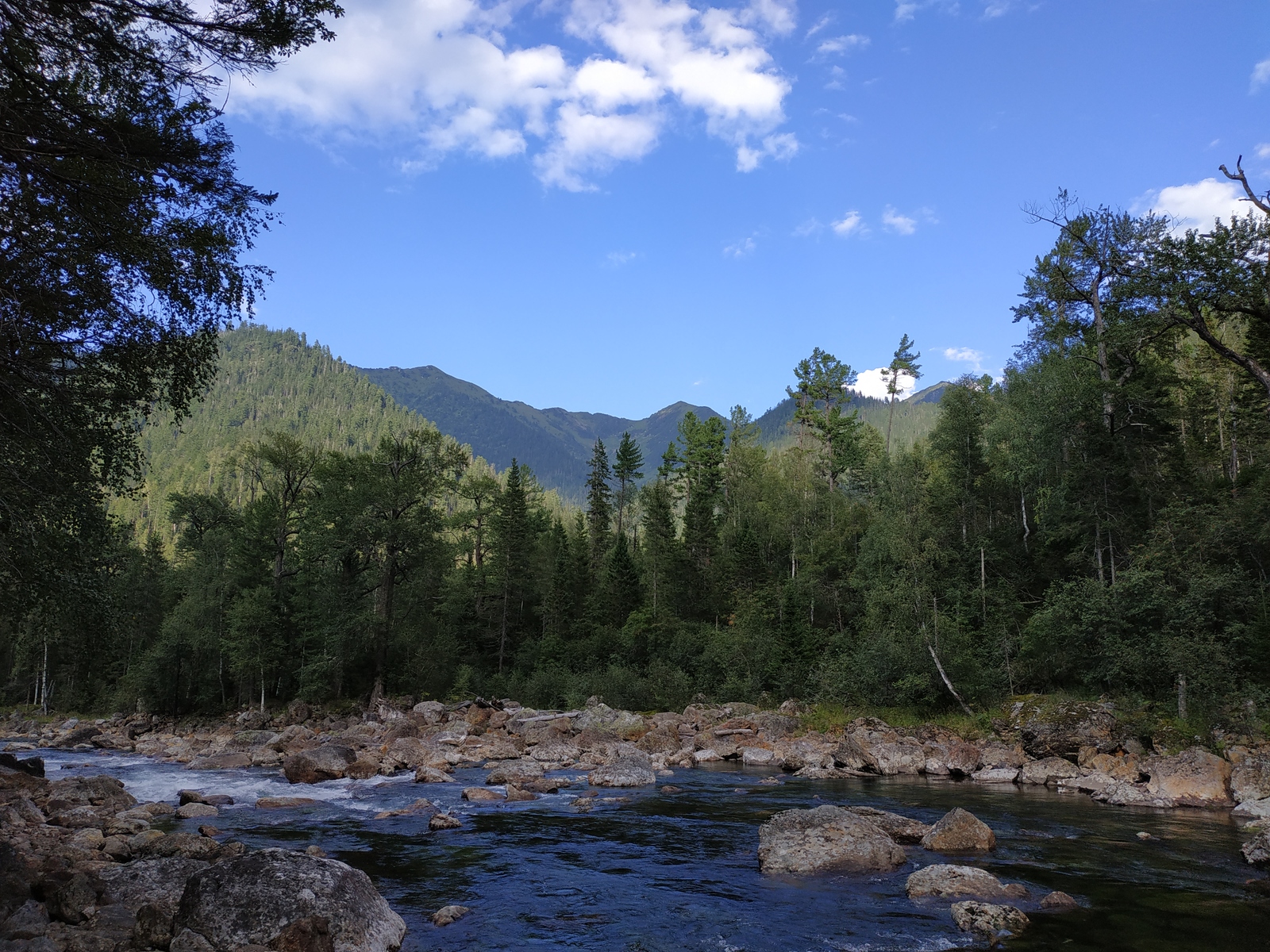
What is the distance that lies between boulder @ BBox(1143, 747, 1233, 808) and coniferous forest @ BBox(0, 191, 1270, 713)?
4499mm

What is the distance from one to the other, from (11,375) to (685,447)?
68996 mm

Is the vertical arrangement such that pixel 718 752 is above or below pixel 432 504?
below

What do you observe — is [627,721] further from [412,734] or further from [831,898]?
[831,898]

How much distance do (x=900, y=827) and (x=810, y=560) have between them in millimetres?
39118

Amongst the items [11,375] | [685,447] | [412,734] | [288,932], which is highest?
[685,447]

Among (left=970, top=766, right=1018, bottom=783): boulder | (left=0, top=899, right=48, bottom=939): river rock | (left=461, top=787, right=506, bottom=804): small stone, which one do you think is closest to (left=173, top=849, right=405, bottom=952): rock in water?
(left=0, top=899, right=48, bottom=939): river rock

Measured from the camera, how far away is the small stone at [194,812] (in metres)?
16.5

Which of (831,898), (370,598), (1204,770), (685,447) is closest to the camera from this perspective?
(831,898)

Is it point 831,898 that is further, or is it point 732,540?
point 732,540

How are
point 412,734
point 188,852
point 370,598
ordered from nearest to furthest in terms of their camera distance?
point 188,852
point 412,734
point 370,598

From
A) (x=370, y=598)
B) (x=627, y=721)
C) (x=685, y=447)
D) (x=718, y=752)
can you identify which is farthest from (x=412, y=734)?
(x=685, y=447)

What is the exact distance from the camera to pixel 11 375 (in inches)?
350

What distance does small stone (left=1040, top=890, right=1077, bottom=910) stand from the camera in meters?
10.1

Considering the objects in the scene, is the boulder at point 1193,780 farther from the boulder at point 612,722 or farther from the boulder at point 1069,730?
the boulder at point 612,722
